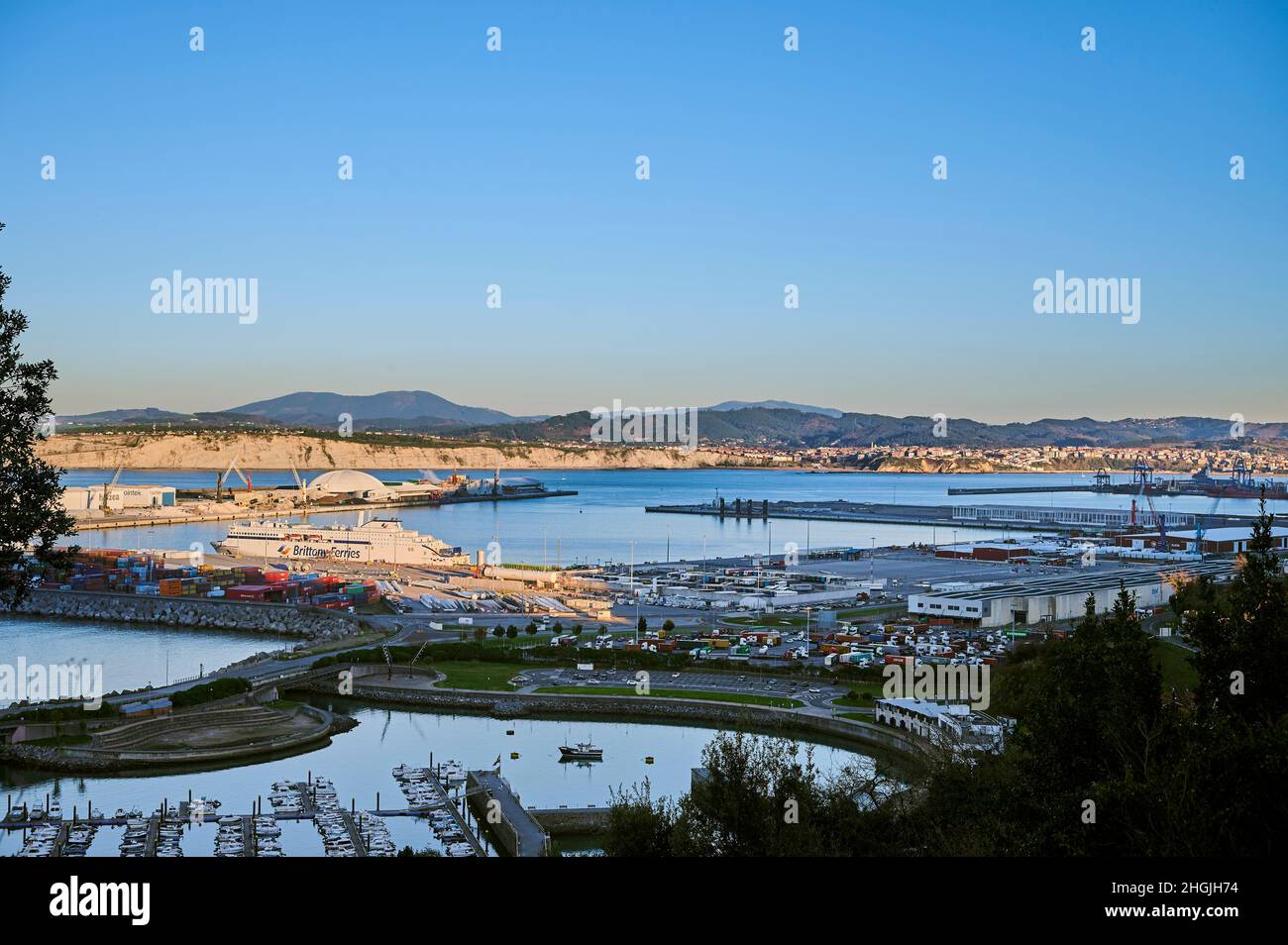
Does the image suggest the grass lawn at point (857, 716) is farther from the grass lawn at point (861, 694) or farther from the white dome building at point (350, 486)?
the white dome building at point (350, 486)

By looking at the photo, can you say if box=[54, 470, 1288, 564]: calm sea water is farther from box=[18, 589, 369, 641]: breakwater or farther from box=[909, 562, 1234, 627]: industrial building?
box=[909, 562, 1234, 627]: industrial building

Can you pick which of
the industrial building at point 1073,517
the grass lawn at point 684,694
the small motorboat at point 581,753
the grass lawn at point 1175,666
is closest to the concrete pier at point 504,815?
the small motorboat at point 581,753

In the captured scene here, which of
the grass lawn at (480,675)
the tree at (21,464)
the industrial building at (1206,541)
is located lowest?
the grass lawn at (480,675)

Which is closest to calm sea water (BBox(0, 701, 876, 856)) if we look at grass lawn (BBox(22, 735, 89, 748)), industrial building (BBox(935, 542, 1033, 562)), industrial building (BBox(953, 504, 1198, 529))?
grass lawn (BBox(22, 735, 89, 748))

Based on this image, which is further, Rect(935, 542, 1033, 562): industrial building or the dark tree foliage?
Rect(935, 542, 1033, 562): industrial building

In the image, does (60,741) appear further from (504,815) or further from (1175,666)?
(1175,666)

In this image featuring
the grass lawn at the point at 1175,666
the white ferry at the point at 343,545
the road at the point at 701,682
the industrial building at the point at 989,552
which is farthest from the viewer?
the white ferry at the point at 343,545
